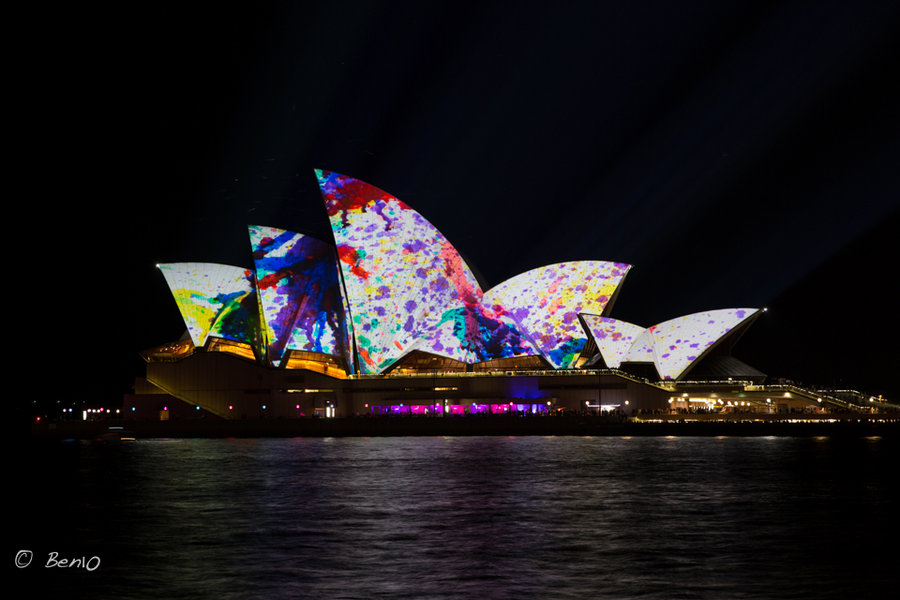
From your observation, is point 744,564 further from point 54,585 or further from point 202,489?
point 202,489

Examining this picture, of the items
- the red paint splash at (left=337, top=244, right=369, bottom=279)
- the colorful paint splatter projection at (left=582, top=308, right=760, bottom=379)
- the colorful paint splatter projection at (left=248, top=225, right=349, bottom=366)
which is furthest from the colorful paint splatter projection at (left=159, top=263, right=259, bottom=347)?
the colorful paint splatter projection at (left=582, top=308, right=760, bottom=379)

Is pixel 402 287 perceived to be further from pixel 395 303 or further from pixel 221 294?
pixel 221 294

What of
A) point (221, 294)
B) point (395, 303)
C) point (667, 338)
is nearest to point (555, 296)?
point (667, 338)

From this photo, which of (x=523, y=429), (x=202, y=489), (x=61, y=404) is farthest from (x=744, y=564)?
(x=61, y=404)

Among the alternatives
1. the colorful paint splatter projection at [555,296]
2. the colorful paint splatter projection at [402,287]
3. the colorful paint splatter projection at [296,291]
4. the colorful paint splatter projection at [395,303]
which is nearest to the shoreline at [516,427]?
the colorful paint splatter projection at [395,303]

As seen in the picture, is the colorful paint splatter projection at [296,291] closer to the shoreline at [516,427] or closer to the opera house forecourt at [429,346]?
the opera house forecourt at [429,346]
